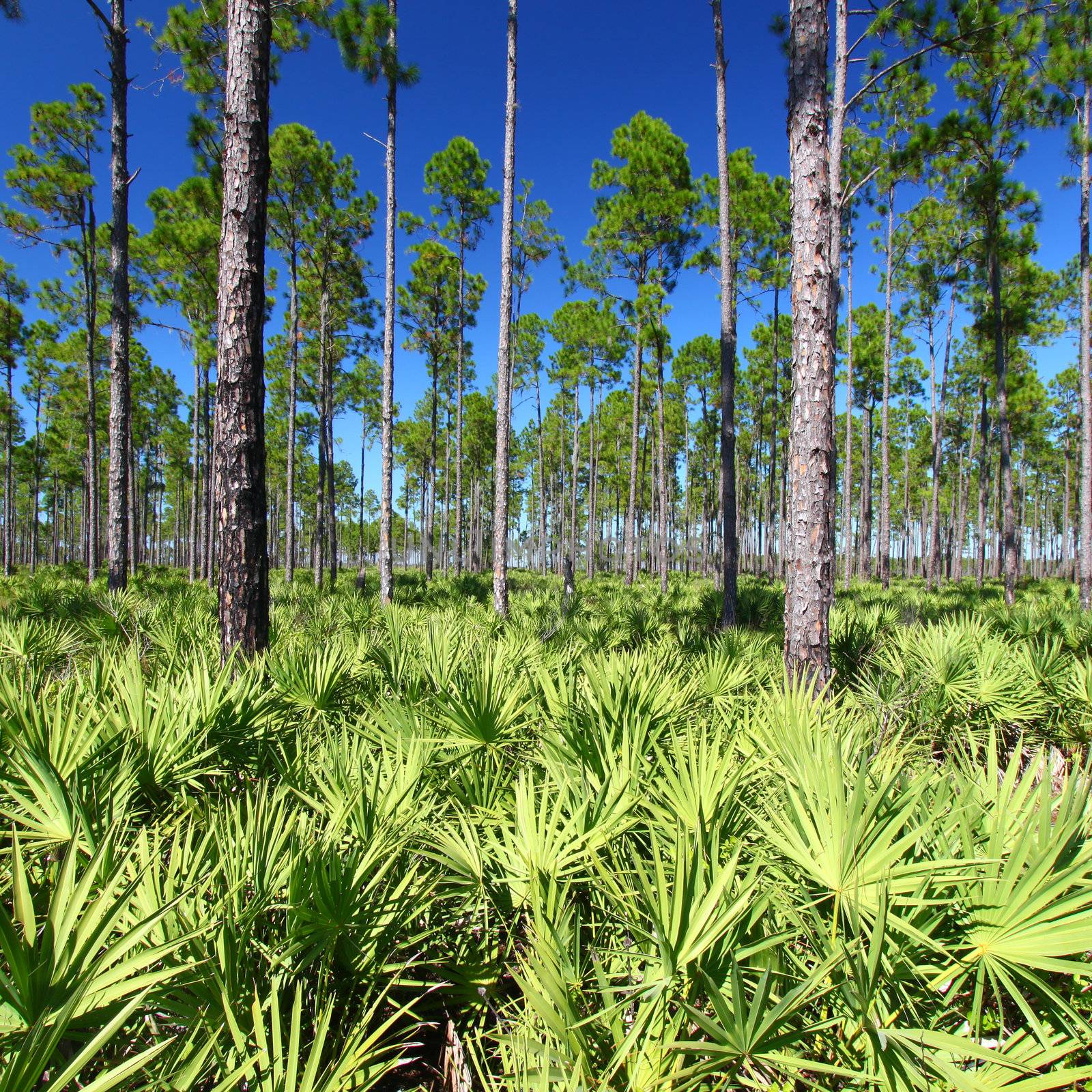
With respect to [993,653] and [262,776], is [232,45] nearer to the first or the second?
[262,776]

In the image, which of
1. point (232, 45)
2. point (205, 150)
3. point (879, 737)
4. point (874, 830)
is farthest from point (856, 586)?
point (205, 150)

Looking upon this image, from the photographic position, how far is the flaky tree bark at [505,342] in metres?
9.69

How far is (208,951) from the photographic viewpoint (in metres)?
1.40

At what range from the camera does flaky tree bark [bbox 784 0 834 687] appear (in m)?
4.56

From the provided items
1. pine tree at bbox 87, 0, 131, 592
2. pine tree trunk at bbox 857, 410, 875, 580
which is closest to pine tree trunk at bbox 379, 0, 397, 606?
pine tree at bbox 87, 0, 131, 592

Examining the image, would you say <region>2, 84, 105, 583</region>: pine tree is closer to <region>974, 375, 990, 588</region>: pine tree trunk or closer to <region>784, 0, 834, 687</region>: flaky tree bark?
<region>784, 0, 834, 687</region>: flaky tree bark

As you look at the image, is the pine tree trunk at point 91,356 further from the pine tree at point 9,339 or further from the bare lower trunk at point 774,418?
the bare lower trunk at point 774,418

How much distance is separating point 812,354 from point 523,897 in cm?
476

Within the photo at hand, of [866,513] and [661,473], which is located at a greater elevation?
[661,473]

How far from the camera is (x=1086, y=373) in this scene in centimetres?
1332

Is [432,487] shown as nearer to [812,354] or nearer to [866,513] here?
[866,513]

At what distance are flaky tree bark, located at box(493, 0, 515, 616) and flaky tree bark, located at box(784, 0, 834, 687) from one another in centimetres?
570

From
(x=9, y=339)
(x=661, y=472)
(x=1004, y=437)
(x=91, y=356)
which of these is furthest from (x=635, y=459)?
(x=9, y=339)

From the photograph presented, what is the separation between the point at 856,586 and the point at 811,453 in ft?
44.7
